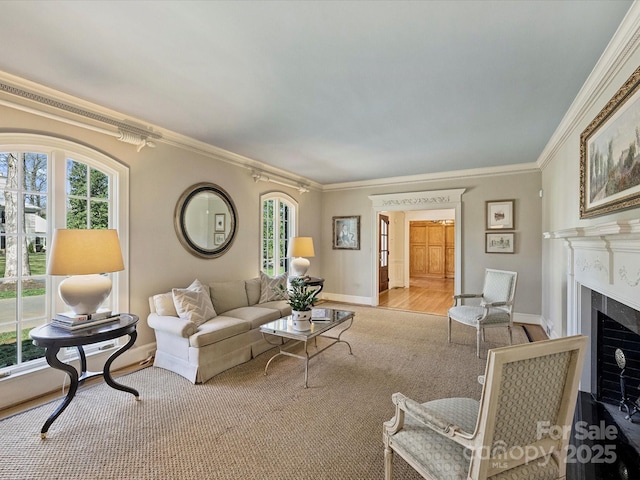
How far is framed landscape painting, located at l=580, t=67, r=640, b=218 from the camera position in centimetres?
173

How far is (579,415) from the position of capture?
2154mm

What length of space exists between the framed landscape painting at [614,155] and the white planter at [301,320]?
252 cm

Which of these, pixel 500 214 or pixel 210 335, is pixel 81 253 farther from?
pixel 500 214

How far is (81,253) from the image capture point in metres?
2.15

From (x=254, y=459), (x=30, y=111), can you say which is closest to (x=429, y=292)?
(x=254, y=459)

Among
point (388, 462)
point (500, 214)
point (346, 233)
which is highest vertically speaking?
point (500, 214)

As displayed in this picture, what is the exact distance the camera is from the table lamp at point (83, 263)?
6.93 ft

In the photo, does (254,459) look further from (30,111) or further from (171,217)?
(30,111)

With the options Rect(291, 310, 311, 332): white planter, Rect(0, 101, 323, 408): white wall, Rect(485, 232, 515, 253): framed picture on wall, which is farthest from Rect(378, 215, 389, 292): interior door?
Rect(291, 310, 311, 332): white planter

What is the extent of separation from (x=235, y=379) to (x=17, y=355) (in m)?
1.81

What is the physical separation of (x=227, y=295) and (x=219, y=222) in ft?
3.61

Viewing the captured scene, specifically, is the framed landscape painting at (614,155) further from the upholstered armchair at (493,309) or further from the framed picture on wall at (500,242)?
the framed picture on wall at (500,242)

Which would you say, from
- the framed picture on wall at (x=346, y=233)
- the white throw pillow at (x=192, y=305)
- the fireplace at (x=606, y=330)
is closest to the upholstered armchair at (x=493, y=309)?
the fireplace at (x=606, y=330)

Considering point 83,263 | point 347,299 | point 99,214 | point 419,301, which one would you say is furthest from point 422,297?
point 83,263
